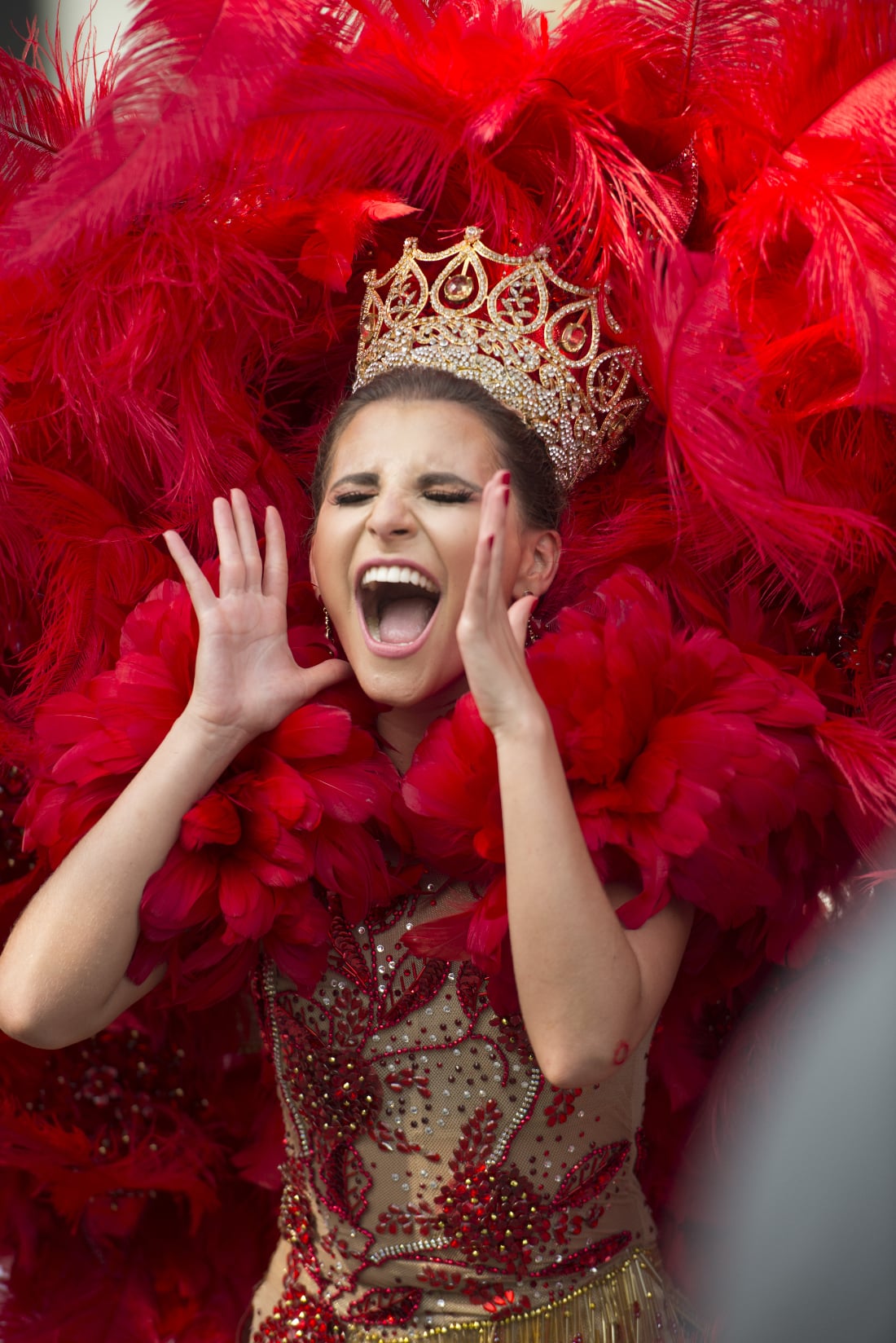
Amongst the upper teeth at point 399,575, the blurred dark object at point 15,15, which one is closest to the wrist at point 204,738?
the upper teeth at point 399,575

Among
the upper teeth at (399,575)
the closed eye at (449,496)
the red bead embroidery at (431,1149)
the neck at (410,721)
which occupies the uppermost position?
the closed eye at (449,496)

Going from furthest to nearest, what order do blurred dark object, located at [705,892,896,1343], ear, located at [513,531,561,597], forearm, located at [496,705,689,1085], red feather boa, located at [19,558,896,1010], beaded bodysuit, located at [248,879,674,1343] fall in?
ear, located at [513,531,561,597] < beaded bodysuit, located at [248,879,674,1343] < red feather boa, located at [19,558,896,1010] < forearm, located at [496,705,689,1085] < blurred dark object, located at [705,892,896,1343]

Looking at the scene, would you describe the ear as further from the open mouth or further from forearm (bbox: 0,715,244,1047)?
forearm (bbox: 0,715,244,1047)

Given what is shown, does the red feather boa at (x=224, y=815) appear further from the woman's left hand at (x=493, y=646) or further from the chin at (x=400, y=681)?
the woman's left hand at (x=493, y=646)

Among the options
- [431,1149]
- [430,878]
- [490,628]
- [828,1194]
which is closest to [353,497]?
[490,628]

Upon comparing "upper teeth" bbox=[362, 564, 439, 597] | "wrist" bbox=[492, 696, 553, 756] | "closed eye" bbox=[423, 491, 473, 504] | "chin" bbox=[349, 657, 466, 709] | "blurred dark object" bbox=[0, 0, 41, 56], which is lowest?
"chin" bbox=[349, 657, 466, 709]

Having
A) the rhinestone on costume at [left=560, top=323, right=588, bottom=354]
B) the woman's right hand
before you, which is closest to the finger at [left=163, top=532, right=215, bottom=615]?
the woman's right hand

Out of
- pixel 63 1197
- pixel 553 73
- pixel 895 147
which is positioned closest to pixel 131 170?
pixel 553 73

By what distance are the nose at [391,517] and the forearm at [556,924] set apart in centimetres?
29

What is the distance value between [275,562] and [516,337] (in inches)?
16.0

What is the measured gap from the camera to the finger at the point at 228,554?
5.08 ft

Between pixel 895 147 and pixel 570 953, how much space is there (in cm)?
95

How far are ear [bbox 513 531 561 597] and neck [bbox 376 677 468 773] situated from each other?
14 centimetres

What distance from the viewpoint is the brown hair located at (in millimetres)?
1578
